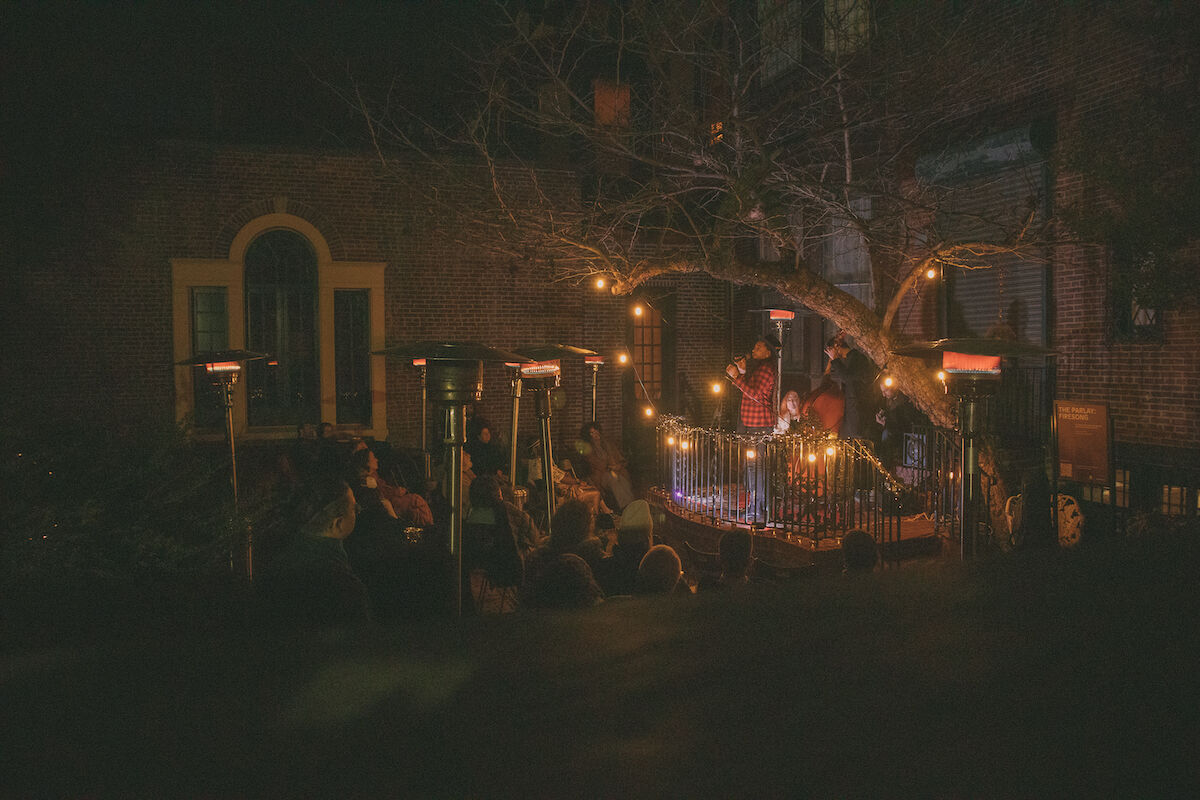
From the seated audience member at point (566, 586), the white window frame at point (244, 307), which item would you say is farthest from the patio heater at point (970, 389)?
the white window frame at point (244, 307)

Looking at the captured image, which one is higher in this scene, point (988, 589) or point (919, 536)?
point (988, 589)

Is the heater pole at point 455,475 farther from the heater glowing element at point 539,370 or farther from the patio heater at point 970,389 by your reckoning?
the patio heater at point 970,389

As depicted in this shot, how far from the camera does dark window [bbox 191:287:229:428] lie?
13094mm

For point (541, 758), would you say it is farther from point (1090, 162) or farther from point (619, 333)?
point (619, 333)

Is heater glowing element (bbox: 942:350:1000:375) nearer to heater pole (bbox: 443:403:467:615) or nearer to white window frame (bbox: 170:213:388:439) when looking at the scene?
heater pole (bbox: 443:403:467:615)

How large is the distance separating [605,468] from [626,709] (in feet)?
30.9

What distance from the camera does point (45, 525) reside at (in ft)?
15.0

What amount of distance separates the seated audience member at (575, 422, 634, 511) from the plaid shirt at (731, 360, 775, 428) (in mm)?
1698

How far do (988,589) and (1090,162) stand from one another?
6.81 metres

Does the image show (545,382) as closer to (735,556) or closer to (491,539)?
(491,539)

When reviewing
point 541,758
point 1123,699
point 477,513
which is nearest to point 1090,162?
point 477,513

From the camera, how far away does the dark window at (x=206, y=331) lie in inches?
516

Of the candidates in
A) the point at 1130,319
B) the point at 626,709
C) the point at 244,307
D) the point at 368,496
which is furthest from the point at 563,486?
the point at 626,709

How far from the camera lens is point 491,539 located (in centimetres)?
694
